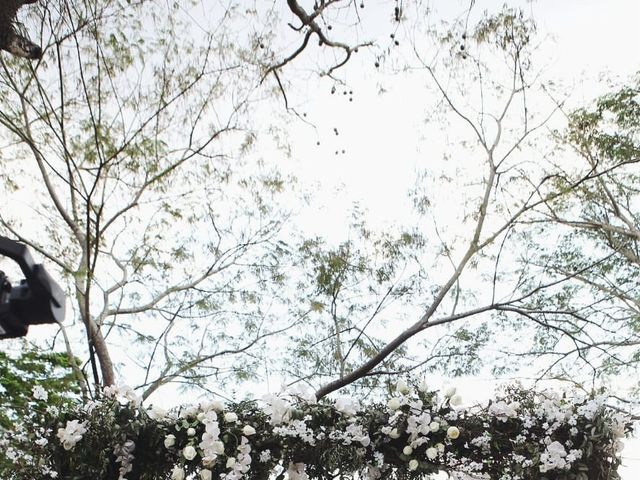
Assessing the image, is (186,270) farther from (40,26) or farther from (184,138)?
(40,26)

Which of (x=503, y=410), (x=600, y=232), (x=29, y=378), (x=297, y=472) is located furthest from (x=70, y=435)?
(x=600, y=232)

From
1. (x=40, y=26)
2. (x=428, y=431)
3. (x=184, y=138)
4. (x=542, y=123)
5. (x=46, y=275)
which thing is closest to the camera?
(x=46, y=275)

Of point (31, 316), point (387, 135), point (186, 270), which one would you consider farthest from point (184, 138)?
point (31, 316)

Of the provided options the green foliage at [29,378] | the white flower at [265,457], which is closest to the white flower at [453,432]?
the white flower at [265,457]

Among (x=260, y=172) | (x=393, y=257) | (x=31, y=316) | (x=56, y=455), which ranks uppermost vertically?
(x=260, y=172)

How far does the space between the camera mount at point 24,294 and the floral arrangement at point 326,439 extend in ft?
6.43

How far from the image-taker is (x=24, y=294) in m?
1.19

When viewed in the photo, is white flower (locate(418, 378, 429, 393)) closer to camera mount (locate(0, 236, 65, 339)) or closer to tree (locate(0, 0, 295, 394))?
camera mount (locate(0, 236, 65, 339))

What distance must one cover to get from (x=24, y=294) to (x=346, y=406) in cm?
218

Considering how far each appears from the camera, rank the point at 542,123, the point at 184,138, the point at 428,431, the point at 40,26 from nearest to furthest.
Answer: the point at 428,431
the point at 40,26
the point at 184,138
the point at 542,123

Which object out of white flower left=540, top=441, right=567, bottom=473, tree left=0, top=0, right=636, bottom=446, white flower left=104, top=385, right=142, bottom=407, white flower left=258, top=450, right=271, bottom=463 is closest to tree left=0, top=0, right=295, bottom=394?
tree left=0, top=0, right=636, bottom=446

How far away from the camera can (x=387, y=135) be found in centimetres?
705

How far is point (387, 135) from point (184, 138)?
2.06m

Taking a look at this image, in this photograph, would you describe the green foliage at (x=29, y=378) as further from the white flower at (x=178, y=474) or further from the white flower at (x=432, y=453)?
the white flower at (x=432, y=453)
